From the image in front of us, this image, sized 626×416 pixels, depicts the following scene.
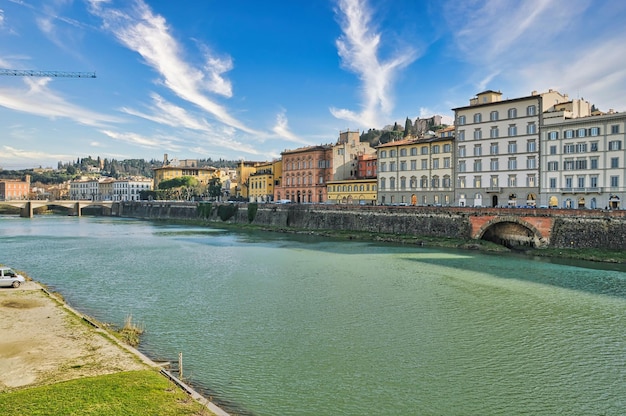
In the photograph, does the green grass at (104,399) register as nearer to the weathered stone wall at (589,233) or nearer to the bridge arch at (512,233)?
the weathered stone wall at (589,233)

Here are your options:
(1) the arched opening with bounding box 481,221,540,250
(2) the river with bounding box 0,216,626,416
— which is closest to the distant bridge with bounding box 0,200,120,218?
(2) the river with bounding box 0,216,626,416

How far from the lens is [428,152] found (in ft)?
204

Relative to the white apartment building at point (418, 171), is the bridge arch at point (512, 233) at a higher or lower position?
lower

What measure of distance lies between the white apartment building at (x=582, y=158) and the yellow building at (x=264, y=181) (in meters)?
56.1

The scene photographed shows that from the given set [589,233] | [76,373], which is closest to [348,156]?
[589,233]

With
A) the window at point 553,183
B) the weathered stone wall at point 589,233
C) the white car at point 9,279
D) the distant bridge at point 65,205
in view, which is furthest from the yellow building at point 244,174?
the white car at point 9,279

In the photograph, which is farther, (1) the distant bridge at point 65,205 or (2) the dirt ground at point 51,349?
(1) the distant bridge at point 65,205

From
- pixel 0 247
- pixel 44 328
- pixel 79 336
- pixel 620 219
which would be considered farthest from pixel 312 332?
pixel 0 247

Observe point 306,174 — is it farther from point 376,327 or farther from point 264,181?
point 376,327

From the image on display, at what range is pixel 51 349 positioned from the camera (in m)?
14.5

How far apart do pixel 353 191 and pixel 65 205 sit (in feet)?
268

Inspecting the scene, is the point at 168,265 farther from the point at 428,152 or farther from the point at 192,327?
the point at 428,152

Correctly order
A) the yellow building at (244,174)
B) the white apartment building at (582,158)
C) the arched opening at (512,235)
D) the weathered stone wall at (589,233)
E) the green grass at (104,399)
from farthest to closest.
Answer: the yellow building at (244,174) → the white apartment building at (582,158) → the arched opening at (512,235) → the weathered stone wall at (589,233) → the green grass at (104,399)

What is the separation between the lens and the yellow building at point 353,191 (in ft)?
233
